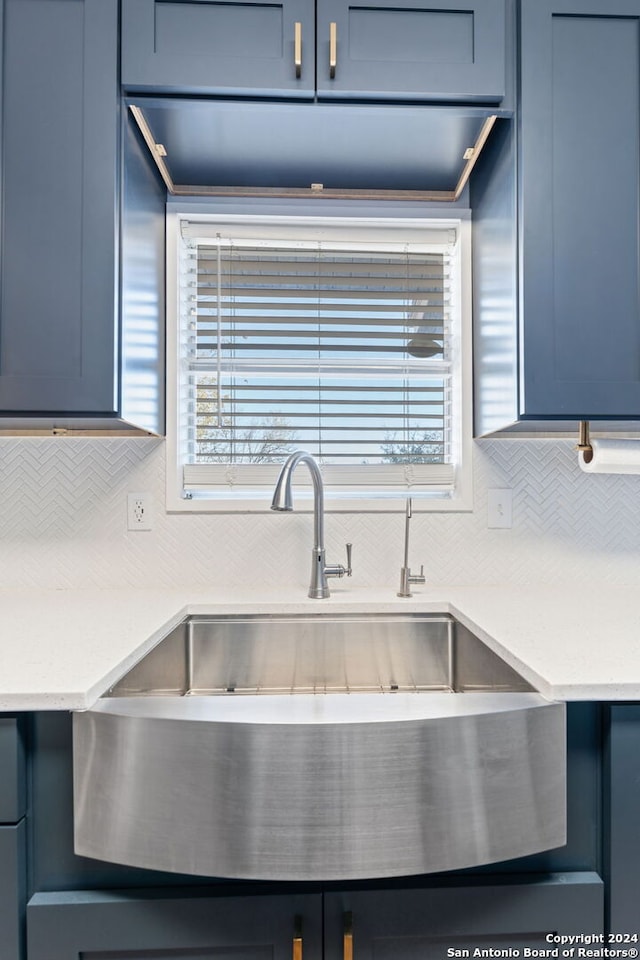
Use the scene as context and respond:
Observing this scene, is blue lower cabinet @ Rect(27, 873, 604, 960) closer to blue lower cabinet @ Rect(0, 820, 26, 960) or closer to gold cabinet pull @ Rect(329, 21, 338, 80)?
blue lower cabinet @ Rect(0, 820, 26, 960)

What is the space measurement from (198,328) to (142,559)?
71 cm

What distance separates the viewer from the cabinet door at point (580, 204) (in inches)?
48.7

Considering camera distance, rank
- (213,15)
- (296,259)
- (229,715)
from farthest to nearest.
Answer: (296,259) → (213,15) → (229,715)

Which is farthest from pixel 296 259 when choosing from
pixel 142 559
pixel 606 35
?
pixel 142 559

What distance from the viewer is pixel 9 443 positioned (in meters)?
1.57

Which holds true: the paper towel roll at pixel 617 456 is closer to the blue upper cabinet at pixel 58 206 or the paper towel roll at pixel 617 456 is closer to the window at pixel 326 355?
the window at pixel 326 355

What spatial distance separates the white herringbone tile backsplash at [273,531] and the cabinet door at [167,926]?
842 mm

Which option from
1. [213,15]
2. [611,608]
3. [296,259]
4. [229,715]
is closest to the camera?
[229,715]

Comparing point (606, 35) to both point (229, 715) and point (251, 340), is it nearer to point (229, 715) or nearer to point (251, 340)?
point (251, 340)

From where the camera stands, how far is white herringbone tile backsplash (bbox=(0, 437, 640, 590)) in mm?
1580

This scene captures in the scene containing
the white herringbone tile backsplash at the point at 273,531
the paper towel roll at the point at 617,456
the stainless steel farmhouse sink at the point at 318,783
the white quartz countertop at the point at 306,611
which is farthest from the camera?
the white herringbone tile backsplash at the point at 273,531

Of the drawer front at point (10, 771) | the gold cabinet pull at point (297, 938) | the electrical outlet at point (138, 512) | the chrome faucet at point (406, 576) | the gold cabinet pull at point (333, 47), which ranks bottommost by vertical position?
the gold cabinet pull at point (297, 938)

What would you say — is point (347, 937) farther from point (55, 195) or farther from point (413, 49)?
point (413, 49)

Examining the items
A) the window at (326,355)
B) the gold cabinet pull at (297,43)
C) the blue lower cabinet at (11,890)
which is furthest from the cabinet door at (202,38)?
the blue lower cabinet at (11,890)
